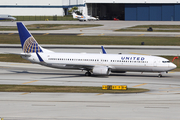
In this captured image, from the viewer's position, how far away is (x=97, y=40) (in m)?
89.6

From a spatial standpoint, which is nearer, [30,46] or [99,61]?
[99,61]

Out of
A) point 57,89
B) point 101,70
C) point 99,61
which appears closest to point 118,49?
point 99,61

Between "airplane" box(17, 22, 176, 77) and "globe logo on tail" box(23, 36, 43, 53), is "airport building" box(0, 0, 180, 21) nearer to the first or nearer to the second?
"globe logo on tail" box(23, 36, 43, 53)

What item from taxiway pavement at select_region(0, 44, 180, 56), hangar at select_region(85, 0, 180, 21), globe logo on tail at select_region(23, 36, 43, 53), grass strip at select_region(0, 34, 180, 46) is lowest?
taxiway pavement at select_region(0, 44, 180, 56)

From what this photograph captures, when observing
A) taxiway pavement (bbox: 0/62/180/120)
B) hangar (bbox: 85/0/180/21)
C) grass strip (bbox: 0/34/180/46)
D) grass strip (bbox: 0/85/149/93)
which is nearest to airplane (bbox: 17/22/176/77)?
taxiway pavement (bbox: 0/62/180/120)

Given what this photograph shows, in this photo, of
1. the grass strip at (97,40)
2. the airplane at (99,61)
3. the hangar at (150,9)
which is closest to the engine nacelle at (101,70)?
the airplane at (99,61)

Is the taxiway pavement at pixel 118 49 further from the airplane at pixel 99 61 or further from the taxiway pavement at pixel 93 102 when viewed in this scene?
the taxiway pavement at pixel 93 102

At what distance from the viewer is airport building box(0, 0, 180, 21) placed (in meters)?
153

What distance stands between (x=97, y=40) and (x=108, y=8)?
104793 mm

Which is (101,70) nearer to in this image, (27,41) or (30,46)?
(30,46)

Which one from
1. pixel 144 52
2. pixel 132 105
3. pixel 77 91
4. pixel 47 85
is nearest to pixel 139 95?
pixel 132 105

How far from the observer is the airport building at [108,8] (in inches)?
6019

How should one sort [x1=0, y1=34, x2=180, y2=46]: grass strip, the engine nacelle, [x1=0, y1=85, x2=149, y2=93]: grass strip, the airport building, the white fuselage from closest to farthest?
[x1=0, y1=85, x2=149, y2=93]: grass strip → the engine nacelle → the white fuselage → [x1=0, y1=34, x2=180, y2=46]: grass strip → the airport building

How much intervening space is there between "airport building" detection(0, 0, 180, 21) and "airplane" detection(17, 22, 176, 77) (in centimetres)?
11057
